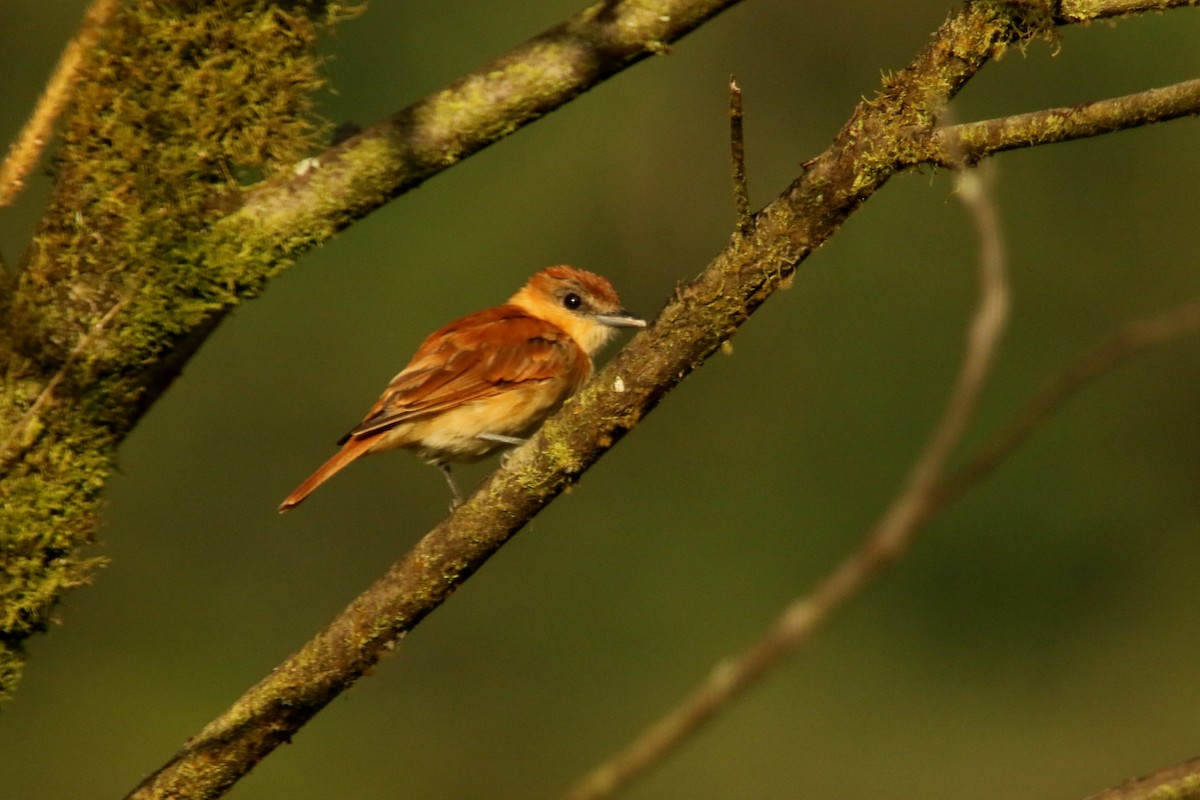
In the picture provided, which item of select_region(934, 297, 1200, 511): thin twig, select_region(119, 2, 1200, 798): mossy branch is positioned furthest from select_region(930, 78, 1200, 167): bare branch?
select_region(934, 297, 1200, 511): thin twig

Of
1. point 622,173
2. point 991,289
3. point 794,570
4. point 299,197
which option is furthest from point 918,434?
point 991,289

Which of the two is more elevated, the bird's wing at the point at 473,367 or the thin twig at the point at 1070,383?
the bird's wing at the point at 473,367

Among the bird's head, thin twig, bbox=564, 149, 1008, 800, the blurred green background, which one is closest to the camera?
thin twig, bbox=564, 149, 1008, 800

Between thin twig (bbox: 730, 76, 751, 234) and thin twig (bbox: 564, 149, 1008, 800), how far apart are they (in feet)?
4.32

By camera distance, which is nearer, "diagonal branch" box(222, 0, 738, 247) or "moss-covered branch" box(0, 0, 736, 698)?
"moss-covered branch" box(0, 0, 736, 698)

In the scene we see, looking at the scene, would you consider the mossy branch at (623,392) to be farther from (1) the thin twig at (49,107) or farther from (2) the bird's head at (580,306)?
(2) the bird's head at (580,306)

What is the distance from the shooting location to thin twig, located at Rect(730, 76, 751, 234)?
2594 mm

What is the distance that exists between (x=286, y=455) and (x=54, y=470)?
32.4 feet

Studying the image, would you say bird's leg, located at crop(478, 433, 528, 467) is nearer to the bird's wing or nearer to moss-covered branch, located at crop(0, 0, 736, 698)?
the bird's wing

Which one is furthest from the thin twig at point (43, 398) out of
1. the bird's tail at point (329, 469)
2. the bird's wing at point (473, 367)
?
the bird's wing at point (473, 367)

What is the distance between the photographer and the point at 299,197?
3.35 m

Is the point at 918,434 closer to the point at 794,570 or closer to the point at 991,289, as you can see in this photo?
the point at 794,570

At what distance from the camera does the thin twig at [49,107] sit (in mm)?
3146

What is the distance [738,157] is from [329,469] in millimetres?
2643
